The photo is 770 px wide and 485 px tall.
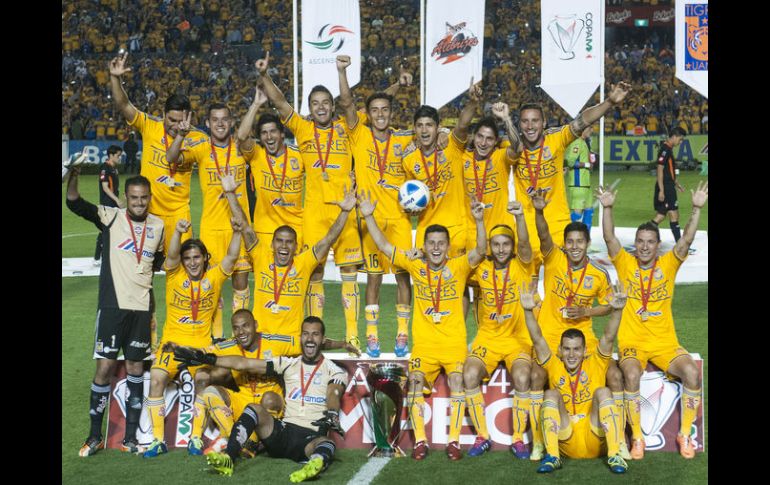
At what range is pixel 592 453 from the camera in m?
A: 7.28

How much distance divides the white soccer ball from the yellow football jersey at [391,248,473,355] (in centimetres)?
68

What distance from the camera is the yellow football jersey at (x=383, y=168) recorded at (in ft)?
28.5

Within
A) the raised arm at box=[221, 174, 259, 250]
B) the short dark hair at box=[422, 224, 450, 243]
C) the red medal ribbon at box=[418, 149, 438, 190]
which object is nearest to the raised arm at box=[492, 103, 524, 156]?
the red medal ribbon at box=[418, 149, 438, 190]

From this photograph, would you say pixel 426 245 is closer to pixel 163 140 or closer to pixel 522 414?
pixel 522 414

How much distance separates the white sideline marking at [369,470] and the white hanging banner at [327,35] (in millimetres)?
8520

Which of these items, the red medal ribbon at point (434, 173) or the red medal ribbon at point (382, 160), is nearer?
the red medal ribbon at point (434, 173)

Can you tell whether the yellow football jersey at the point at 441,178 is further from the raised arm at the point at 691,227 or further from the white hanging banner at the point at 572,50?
the white hanging banner at the point at 572,50

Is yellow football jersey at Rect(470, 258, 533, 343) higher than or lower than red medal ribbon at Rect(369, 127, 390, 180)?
lower

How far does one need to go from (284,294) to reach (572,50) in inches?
347

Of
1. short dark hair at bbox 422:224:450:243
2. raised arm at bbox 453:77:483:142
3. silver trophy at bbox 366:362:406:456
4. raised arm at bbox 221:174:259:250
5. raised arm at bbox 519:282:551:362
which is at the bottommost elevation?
silver trophy at bbox 366:362:406:456

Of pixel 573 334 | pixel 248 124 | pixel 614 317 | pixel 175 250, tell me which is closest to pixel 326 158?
pixel 248 124

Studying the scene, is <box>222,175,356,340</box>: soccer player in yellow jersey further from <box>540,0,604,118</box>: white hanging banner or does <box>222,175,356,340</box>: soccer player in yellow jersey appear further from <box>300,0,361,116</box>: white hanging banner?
<box>540,0,604,118</box>: white hanging banner

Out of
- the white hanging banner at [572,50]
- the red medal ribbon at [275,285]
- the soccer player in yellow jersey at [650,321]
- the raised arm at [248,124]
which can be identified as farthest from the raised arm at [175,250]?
the white hanging banner at [572,50]

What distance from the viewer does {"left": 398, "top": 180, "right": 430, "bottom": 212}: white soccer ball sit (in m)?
8.32
